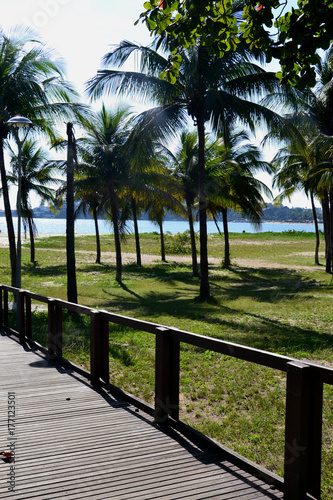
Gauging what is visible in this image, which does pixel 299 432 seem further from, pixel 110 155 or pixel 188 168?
pixel 188 168

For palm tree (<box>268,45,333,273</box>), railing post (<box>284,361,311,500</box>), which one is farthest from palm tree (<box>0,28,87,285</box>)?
railing post (<box>284,361,311,500</box>)

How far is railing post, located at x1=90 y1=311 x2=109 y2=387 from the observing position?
498 cm

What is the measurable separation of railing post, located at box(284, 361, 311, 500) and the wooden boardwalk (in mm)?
185

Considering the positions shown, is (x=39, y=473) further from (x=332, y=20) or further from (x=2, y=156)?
(x=2, y=156)

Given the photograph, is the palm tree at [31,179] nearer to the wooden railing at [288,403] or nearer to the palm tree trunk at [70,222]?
the palm tree trunk at [70,222]

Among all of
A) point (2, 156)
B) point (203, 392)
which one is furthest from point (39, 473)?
point (2, 156)

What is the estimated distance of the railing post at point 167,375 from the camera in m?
3.93

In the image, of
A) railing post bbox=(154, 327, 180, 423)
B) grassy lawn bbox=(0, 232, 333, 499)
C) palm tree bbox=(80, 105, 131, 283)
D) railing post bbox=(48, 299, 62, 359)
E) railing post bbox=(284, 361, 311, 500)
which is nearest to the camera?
railing post bbox=(284, 361, 311, 500)

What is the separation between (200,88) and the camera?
573 inches

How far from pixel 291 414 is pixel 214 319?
8.78m

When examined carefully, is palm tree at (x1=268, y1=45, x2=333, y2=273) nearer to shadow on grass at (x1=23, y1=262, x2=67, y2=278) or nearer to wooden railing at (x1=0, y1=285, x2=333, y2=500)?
wooden railing at (x1=0, y1=285, x2=333, y2=500)

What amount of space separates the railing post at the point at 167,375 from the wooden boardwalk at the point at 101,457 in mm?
163

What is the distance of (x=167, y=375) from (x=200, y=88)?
40.3 ft

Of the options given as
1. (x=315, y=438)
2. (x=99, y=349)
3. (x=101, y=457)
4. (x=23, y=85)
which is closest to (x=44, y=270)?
(x=23, y=85)
